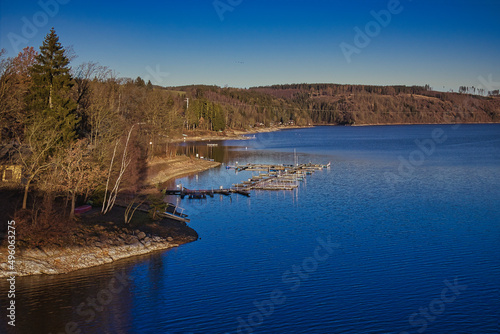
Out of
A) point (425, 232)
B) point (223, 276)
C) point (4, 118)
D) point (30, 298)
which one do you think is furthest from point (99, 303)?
point (425, 232)

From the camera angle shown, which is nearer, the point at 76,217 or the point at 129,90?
the point at 76,217

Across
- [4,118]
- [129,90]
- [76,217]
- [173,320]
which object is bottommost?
[173,320]

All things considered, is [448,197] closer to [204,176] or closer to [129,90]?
[204,176]

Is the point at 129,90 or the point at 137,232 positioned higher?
the point at 129,90

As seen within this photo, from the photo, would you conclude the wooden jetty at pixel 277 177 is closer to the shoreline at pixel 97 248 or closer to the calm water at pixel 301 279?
the calm water at pixel 301 279

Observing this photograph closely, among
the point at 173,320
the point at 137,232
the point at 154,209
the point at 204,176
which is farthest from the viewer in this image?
the point at 204,176

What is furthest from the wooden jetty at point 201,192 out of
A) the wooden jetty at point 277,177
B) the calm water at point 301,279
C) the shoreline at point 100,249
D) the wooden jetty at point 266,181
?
the shoreline at point 100,249

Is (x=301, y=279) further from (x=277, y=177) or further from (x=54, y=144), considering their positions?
(x=277, y=177)
